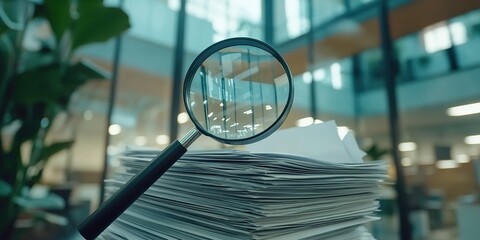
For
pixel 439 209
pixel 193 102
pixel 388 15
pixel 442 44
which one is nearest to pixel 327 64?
pixel 388 15

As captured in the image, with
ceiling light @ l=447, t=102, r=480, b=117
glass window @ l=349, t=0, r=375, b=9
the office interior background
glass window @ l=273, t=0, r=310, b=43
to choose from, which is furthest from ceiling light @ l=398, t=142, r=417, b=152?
glass window @ l=273, t=0, r=310, b=43

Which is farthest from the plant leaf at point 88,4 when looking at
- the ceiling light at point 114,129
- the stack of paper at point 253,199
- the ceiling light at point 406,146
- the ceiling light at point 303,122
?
the ceiling light at point 406,146

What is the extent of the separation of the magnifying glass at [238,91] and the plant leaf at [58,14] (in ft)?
4.59

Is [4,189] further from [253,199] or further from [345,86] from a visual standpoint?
[345,86]

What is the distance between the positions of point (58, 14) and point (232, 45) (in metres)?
1.46

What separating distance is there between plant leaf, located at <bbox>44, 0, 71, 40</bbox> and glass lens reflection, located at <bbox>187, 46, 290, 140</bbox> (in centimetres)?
141

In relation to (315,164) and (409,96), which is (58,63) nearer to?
(315,164)

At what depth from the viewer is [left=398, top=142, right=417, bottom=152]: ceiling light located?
90.9 inches

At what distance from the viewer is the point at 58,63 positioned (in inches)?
62.2

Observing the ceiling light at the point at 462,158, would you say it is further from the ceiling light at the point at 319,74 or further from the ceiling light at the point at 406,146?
the ceiling light at the point at 319,74

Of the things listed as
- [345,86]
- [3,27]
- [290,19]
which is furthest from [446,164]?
[3,27]

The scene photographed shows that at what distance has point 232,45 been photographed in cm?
40

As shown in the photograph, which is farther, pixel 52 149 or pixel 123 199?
pixel 52 149

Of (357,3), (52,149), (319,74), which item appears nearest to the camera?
(52,149)
